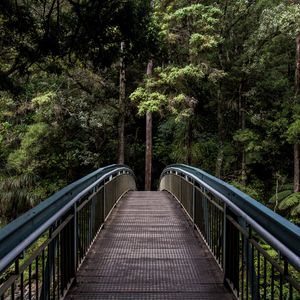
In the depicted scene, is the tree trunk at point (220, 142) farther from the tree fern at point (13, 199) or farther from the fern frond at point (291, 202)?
the tree fern at point (13, 199)

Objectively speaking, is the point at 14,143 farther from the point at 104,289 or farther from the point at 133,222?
the point at 104,289

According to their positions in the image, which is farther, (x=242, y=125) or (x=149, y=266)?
(x=242, y=125)

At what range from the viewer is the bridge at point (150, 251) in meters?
2.89

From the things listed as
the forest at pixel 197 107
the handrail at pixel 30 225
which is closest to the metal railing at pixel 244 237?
the handrail at pixel 30 225

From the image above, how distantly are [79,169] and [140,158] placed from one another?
4877mm

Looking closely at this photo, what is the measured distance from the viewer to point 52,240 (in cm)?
376

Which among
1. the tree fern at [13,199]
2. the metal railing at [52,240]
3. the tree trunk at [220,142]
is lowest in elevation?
the tree fern at [13,199]

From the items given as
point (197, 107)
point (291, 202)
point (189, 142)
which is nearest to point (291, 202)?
point (291, 202)

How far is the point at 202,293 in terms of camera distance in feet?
15.1

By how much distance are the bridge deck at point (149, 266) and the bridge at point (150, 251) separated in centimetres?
1

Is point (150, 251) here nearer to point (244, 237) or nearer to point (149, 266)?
point (149, 266)

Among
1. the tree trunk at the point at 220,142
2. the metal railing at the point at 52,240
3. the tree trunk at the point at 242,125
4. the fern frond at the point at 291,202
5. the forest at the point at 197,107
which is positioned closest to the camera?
the metal railing at the point at 52,240

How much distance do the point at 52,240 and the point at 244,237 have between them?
1709 millimetres

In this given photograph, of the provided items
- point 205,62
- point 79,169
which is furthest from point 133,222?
point 79,169
